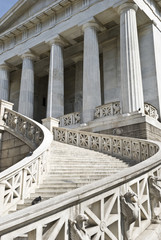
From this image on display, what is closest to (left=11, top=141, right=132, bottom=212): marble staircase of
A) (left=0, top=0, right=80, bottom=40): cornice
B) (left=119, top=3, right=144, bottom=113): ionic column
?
(left=119, top=3, right=144, bottom=113): ionic column

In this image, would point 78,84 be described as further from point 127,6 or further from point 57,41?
point 127,6

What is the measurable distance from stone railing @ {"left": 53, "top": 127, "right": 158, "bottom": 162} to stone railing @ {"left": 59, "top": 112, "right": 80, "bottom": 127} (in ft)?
15.8

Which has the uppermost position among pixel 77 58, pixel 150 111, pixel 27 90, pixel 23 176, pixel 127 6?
pixel 77 58

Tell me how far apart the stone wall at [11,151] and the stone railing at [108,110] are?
815 cm

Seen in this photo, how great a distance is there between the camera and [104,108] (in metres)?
19.3

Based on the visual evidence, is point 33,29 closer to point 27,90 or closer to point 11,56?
point 11,56

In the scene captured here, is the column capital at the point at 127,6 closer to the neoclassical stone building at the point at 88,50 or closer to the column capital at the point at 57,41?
the neoclassical stone building at the point at 88,50

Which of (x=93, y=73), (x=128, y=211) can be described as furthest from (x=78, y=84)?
(x=128, y=211)

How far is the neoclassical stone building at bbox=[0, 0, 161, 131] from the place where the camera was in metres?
19.5

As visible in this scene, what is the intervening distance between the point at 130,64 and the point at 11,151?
1079cm

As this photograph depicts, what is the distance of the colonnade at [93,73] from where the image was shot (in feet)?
59.9

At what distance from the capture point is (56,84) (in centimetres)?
2336

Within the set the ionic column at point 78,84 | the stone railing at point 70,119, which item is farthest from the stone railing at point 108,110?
the ionic column at point 78,84

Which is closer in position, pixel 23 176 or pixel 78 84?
pixel 23 176
